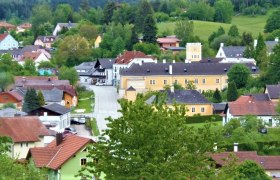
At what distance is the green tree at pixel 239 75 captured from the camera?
60497mm

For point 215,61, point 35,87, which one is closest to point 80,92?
point 35,87

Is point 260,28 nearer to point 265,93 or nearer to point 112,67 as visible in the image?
point 112,67

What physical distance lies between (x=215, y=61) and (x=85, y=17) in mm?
41717

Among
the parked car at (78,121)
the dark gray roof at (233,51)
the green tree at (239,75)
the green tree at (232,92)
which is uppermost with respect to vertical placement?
the dark gray roof at (233,51)

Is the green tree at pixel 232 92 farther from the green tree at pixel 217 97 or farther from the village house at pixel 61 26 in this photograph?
the village house at pixel 61 26

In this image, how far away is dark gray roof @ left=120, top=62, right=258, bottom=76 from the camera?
63.4m

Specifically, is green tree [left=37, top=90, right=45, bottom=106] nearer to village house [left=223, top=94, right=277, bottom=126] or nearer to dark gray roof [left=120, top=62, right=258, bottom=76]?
dark gray roof [left=120, top=62, right=258, bottom=76]

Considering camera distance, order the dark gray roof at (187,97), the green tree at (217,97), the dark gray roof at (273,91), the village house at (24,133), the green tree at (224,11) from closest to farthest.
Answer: the village house at (24,133)
the dark gray roof at (273,91)
the dark gray roof at (187,97)
the green tree at (217,97)
the green tree at (224,11)

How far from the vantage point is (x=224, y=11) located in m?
106

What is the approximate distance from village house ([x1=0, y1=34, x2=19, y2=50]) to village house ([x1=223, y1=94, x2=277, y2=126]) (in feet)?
169

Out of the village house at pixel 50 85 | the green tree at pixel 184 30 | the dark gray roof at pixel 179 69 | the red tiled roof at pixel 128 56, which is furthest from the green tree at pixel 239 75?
the green tree at pixel 184 30

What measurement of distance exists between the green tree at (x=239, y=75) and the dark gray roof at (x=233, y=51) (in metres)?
13.6

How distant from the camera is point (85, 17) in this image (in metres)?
110

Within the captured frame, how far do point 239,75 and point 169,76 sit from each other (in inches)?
204
